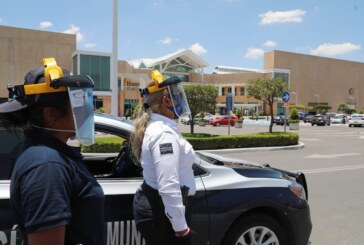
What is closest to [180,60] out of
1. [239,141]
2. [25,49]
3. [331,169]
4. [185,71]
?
[185,71]

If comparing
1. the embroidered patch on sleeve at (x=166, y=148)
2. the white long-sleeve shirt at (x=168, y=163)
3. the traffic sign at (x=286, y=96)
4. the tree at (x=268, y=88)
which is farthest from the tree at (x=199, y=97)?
the embroidered patch on sleeve at (x=166, y=148)

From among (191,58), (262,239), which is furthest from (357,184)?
(191,58)

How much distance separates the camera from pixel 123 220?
2811mm

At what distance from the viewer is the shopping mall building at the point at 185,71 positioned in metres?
67.4

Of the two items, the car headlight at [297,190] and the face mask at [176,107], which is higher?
the face mask at [176,107]

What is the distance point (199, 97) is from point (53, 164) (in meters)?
18.2

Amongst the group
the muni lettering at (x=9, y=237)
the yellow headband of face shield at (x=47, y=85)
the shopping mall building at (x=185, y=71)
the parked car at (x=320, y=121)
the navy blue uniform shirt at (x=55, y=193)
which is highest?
the shopping mall building at (x=185, y=71)

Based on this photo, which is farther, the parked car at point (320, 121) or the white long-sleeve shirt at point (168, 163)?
the parked car at point (320, 121)

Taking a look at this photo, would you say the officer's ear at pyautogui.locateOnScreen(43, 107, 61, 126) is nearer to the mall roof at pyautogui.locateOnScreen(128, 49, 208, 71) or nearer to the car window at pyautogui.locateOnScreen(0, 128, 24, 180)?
the car window at pyautogui.locateOnScreen(0, 128, 24, 180)

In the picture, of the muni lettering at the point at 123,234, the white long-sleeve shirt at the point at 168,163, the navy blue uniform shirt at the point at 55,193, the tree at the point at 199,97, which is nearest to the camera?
the navy blue uniform shirt at the point at 55,193

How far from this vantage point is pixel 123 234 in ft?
9.23

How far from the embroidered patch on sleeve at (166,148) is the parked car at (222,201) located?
687 mm

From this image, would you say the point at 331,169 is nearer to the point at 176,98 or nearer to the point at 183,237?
the point at 176,98

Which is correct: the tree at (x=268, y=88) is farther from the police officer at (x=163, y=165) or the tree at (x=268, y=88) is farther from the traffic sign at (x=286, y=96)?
the police officer at (x=163, y=165)
